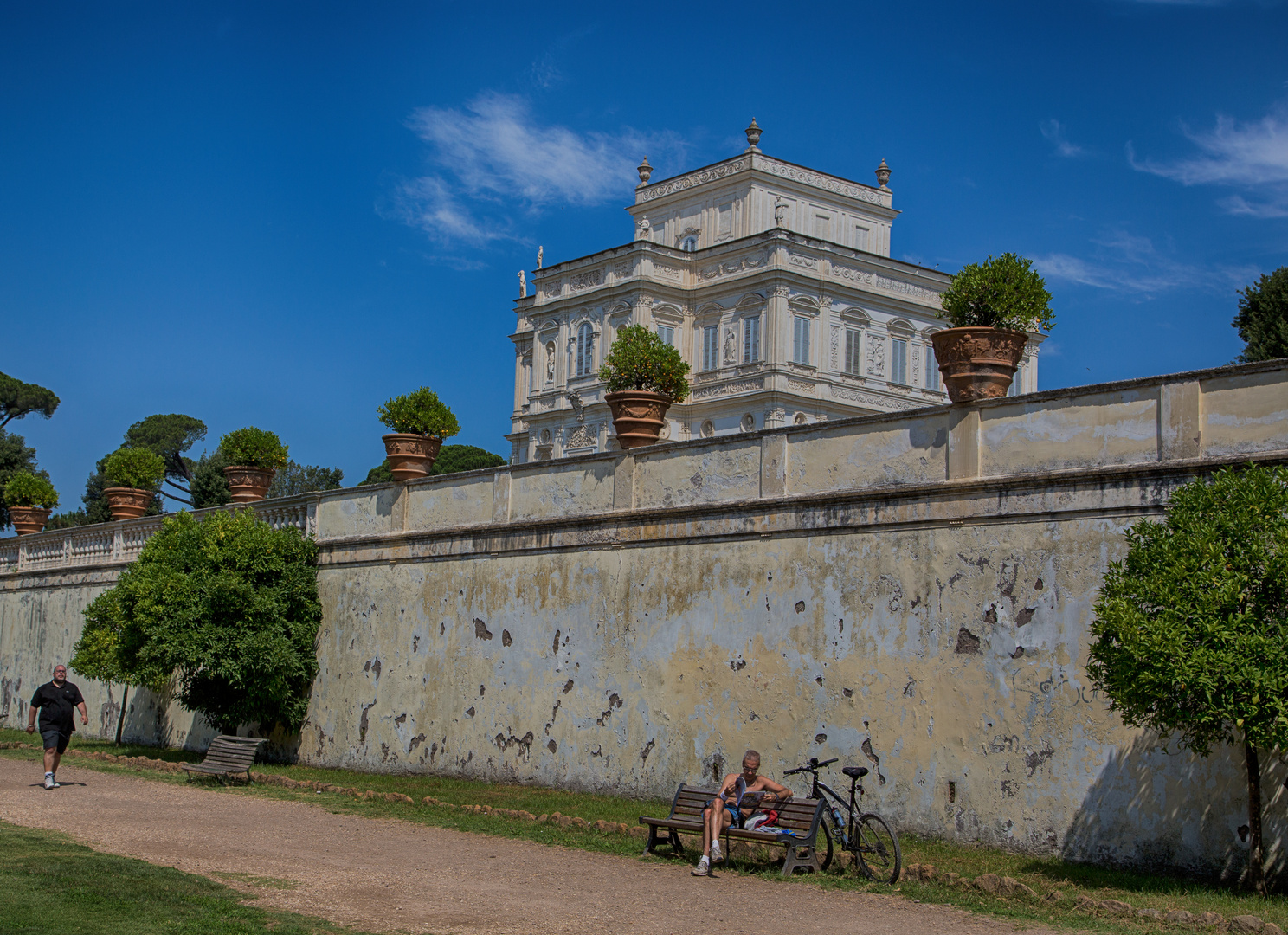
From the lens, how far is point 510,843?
11758mm

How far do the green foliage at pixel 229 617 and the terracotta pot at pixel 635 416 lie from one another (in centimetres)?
→ 626

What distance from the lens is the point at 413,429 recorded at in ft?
59.7

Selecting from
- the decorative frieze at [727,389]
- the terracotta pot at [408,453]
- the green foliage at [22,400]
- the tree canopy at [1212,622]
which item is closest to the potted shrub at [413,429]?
the terracotta pot at [408,453]

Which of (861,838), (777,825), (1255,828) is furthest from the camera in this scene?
(777,825)

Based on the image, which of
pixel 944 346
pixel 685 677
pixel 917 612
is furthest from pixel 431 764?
pixel 944 346

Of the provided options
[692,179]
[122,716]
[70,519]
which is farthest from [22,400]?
[122,716]

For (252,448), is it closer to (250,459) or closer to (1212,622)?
(250,459)

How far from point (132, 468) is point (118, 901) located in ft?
62.1

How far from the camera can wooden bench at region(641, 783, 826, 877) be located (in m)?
10.1

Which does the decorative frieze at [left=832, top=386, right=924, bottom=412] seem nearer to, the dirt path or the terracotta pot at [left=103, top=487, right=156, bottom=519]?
the terracotta pot at [left=103, top=487, right=156, bottom=519]

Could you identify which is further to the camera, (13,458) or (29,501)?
(13,458)

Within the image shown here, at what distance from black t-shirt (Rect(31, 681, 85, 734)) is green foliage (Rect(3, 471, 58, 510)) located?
14541 mm

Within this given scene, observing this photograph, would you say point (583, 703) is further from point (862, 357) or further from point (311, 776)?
point (862, 357)

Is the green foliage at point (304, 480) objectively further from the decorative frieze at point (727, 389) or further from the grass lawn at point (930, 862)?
the grass lawn at point (930, 862)
